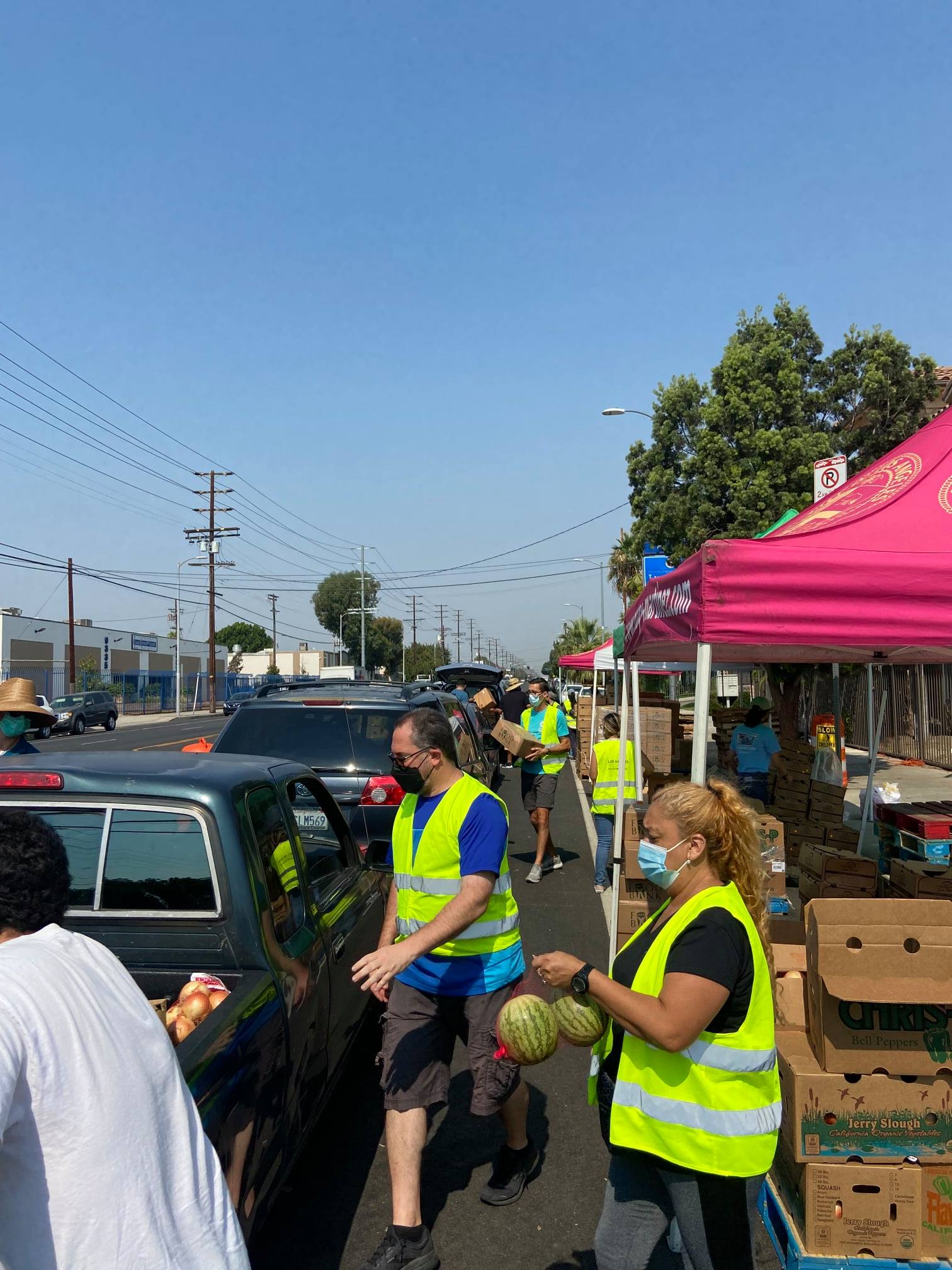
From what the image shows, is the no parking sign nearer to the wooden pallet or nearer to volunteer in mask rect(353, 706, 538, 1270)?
volunteer in mask rect(353, 706, 538, 1270)

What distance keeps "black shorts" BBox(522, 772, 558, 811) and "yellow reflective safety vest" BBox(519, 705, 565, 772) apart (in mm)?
69

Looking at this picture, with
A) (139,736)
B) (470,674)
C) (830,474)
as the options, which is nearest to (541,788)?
(830,474)

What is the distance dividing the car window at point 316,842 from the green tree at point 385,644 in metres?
101

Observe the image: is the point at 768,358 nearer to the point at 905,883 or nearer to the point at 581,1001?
the point at 905,883

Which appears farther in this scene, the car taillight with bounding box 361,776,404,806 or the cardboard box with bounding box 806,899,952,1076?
the car taillight with bounding box 361,776,404,806

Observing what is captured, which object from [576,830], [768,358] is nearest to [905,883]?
[576,830]

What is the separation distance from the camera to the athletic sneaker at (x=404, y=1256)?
3246mm

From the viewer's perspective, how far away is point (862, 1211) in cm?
308

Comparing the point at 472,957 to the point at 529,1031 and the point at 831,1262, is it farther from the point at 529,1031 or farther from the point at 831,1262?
the point at 831,1262

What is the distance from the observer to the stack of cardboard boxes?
3.06m

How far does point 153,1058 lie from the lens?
175 centimetres

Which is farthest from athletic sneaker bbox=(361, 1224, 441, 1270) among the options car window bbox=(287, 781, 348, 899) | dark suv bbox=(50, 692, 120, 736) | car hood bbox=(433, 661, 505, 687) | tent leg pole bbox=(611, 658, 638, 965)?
dark suv bbox=(50, 692, 120, 736)

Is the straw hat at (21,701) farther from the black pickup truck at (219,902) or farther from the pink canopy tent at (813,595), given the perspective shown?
the pink canopy tent at (813,595)

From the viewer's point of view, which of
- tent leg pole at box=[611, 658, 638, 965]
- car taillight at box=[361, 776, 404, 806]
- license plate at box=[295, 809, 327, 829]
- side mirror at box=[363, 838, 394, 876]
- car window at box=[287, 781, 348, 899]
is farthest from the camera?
car taillight at box=[361, 776, 404, 806]
